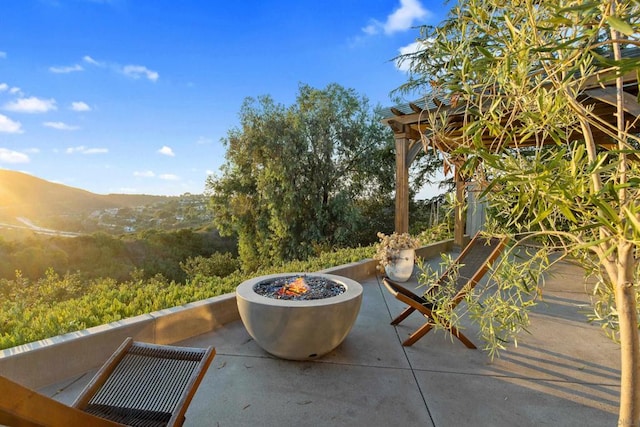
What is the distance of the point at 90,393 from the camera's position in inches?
67.4

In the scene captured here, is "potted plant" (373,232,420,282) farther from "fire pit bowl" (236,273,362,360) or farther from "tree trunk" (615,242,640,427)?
"tree trunk" (615,242,640,427)

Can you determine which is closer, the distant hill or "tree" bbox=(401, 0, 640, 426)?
"tree" bbox=(401, 0, 640, 426)

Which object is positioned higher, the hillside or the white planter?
the hillside

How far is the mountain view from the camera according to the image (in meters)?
9.70

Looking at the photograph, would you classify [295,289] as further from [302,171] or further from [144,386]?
[302,171]

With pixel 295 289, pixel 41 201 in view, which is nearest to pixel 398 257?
pixel 295 289

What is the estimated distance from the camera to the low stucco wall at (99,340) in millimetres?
2285

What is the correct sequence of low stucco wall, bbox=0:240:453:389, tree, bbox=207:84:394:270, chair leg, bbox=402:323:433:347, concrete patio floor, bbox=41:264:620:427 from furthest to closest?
tree, bbox=207:84:394:270 < chair leg, bbox=402:323:433:347 < low stucco wall, bbox=0:240:453:389 < concrete patio floor, bbox=41:264:620:427

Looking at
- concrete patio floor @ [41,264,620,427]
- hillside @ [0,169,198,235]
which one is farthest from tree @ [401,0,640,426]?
hillside @ [0,169,198,235]

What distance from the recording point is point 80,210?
12031 millimetres

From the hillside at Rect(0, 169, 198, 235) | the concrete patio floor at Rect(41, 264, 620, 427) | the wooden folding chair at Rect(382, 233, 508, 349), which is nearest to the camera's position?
the concrete patio floor at Rect(41, 264, 620, 427)

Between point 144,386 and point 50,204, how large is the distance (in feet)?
37.8

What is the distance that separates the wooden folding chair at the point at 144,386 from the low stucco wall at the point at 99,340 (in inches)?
28.7

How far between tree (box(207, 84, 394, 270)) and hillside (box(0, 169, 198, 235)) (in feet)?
12.9
